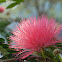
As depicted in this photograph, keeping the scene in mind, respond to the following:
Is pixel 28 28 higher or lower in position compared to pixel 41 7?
lower

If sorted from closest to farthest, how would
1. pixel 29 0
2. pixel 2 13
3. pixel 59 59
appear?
pixel 59 59 < pixel 2 13 < pixel 29 0

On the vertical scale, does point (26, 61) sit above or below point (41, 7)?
below

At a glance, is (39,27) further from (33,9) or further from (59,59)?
(33,9)

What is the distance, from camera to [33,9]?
2.60 metres

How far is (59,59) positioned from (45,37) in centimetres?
10

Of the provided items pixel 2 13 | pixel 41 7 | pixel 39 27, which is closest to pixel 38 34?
pixel 39 27

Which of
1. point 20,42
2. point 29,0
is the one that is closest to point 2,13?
point 29,0

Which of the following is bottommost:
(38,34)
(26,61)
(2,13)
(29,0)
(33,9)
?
(26,61)

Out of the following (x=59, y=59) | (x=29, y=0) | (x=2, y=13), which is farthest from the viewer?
(x=29, y=0)

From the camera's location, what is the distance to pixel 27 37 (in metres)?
0.44

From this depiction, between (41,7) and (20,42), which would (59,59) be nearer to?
(20,42)

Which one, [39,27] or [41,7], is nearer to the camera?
[39,27]

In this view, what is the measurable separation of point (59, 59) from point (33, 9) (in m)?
2.27

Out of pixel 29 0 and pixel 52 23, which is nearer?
pixel 52 23
